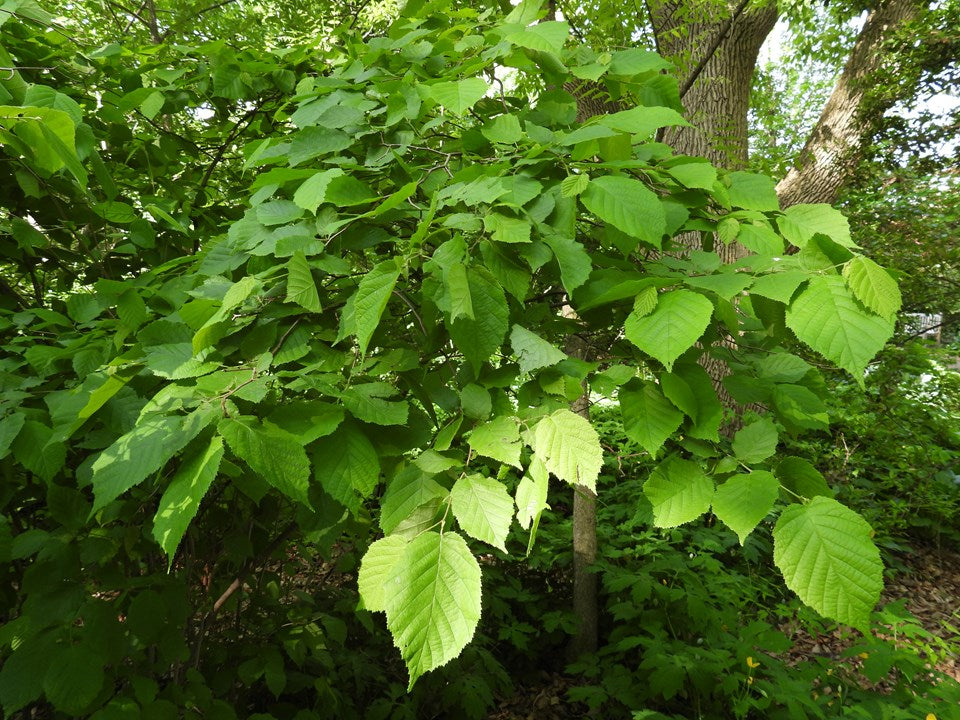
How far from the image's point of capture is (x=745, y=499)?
90 centimetres

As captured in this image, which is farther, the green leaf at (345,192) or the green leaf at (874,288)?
the green leaf at (345,192)

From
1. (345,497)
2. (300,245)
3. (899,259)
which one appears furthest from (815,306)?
(899,259)

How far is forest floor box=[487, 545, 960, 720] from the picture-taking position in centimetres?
325

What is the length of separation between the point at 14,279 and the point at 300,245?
204cm

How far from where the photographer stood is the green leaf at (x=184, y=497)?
74cm

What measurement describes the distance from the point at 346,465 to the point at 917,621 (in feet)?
11.4

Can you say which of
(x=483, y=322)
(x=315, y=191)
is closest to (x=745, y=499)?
(x=483, y=322)

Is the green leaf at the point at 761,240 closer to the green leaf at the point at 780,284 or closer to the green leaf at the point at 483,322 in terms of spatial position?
the green leaf at the point at 780,284

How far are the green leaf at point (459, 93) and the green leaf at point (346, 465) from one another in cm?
69

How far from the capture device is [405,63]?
160 centimetres

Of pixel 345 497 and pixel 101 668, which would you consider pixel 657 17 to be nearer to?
pixel 345 497

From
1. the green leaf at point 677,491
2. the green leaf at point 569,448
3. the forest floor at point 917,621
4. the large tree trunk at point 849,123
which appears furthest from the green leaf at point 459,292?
the large tree trunk at point 849,123

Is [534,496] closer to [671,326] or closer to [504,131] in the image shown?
[671,326]

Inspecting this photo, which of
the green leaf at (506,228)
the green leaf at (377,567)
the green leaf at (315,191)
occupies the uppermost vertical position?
the green leaf at (506,228)
